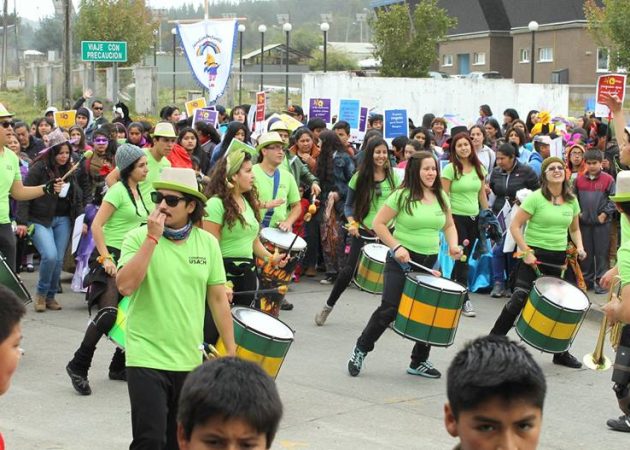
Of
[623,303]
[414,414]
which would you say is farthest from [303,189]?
[623,303]

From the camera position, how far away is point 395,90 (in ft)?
98.1

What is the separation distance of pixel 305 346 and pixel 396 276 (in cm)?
181

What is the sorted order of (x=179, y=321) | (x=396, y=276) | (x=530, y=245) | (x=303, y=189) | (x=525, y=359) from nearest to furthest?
(x=525, y=359)
(x=179, y=321)
(x=396, y=276)
(x=530, y=245)
(x=303, y=189)

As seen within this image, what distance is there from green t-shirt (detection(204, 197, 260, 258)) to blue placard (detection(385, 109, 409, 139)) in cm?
1015

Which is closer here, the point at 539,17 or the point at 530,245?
the point at 530,245

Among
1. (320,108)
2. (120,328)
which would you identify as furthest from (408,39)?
(120,328)

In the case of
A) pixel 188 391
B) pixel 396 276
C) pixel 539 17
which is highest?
pixel 539 17

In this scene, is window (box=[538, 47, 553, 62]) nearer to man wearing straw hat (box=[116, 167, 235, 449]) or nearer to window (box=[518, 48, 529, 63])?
window (box=[518, 48, 529, 63])

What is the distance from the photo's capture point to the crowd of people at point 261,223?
6.07m

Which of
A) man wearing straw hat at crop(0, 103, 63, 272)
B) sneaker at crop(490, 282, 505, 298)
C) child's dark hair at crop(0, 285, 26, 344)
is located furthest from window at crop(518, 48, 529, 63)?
child's dark hair at crop(0, 285, 26, 344)

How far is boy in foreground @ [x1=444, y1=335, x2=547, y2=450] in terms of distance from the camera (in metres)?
3.35

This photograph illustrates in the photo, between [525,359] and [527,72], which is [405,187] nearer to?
[525,359]

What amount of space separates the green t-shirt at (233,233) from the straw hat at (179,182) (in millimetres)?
2159

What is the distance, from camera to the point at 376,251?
457 inches
